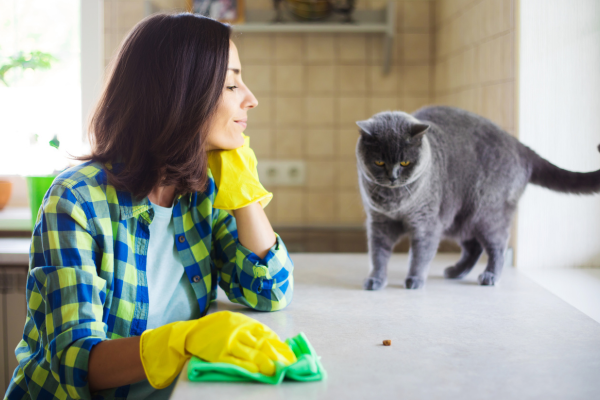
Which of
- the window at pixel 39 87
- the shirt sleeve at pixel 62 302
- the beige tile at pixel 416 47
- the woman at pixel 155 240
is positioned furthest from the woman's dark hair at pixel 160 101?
the beige tile at pixel 416 47

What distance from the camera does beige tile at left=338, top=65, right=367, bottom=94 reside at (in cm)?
224

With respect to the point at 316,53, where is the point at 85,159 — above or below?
below

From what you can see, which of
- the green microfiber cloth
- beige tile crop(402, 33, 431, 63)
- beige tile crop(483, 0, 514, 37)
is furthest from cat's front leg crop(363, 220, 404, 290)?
beige tile crop(402, 33, 431, 63)

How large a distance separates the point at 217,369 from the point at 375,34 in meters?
1.92

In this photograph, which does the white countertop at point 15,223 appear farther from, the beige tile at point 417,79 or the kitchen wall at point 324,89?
the beige tile at point 417,79

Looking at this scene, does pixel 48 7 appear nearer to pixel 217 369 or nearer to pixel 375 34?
pixel 375 34

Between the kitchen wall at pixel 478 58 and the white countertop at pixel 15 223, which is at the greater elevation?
the kitchen wall at pixel 478 58

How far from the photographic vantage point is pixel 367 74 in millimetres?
2242

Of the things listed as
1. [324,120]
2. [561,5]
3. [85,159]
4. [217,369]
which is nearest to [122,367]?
[217,369]

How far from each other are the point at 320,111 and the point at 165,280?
148 cm

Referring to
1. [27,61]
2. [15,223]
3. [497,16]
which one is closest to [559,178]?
[497,16]

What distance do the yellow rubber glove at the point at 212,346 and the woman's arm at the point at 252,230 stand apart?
0.99ft

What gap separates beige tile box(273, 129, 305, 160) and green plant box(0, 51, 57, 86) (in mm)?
1011

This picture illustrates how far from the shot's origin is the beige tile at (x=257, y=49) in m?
2.21
